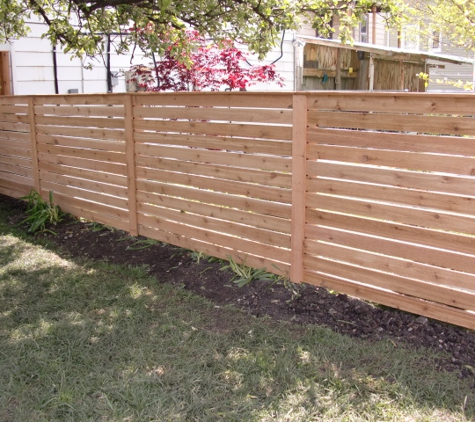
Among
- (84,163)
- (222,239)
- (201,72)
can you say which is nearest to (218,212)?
(222,239)

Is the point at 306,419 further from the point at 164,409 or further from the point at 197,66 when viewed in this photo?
the point at 197,66

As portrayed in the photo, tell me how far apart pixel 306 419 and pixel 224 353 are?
911mm

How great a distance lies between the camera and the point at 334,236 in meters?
4.63

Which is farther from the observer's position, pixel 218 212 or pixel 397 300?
pixel 218 212

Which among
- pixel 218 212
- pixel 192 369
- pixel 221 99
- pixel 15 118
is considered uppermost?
pixel 221 99

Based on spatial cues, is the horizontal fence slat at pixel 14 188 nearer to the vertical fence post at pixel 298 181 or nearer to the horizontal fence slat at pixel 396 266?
the vertical fence post at pixel 298 181

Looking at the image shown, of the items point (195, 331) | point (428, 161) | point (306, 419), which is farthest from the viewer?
point (195, 331)

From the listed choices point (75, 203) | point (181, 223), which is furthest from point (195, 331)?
point (75, 203)

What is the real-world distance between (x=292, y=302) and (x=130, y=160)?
8.87ft

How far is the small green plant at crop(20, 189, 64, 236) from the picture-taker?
7.31 m

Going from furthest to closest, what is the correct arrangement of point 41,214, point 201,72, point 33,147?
point 201,72 → point 33,147 → point 41,214

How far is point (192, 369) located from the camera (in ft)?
12.2

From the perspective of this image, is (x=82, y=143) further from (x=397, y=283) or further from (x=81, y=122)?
(x=397, y=283)

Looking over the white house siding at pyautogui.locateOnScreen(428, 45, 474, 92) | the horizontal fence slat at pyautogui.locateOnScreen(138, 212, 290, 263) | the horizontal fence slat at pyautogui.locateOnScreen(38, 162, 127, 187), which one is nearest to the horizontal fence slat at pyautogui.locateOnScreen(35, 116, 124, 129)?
the horizontal fence slat at pyautogui.locateOnScreen(38, 162, 127, 187)
